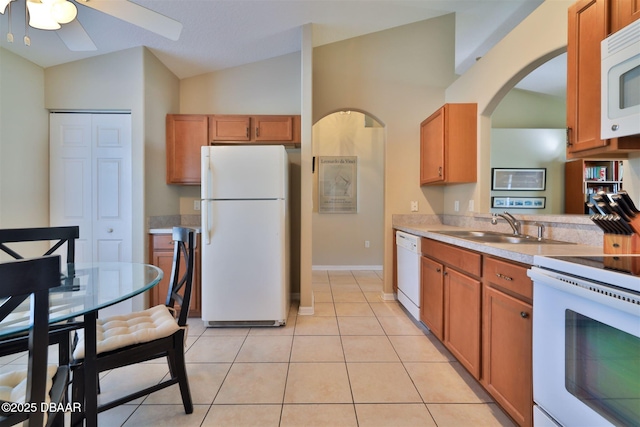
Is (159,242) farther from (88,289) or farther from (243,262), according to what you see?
(88,289)

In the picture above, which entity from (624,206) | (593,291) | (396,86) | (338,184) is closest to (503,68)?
(396,86)

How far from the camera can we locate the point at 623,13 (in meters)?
1.19

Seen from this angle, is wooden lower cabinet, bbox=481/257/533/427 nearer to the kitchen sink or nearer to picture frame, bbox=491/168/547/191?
the kitchen sink

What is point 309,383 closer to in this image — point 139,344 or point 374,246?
point 139,344

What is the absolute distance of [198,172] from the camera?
9.93ft

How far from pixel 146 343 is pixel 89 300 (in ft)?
1.16

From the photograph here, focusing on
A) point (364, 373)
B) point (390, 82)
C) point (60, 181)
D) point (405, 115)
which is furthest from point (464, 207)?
point (60, 181)

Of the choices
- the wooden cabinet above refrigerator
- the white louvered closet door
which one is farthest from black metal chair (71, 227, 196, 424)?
the wooden cabinet above refrigerator

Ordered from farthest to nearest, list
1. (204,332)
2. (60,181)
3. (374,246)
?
1. (374,246)
2. (60,181)
3. (204,332)

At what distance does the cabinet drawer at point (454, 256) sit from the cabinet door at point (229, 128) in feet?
7.24

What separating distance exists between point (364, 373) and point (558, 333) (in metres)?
1.20

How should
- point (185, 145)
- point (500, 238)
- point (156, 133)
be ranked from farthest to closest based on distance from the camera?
point (185, 145) → point (156, 133) → point (500, 238)

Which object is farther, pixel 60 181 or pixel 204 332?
pixel 60 181

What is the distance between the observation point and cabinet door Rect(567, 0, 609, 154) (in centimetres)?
129
